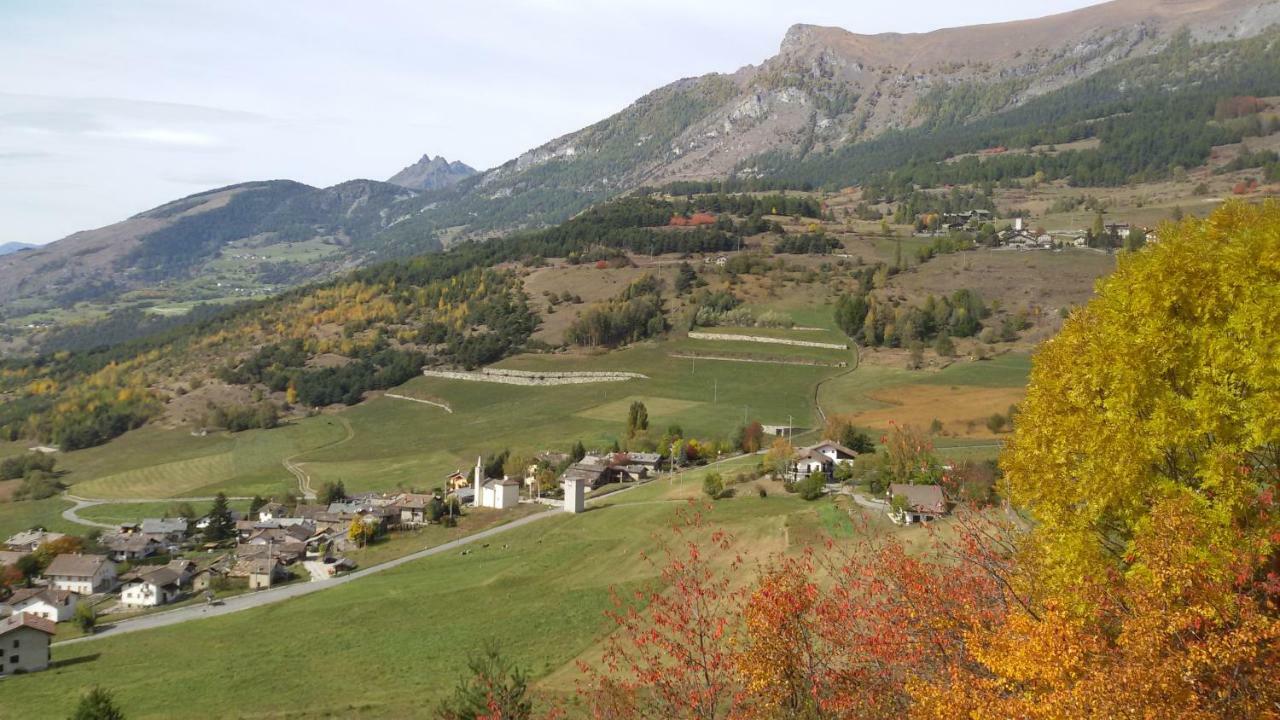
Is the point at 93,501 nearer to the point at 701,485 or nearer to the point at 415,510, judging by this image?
the point at 415,510

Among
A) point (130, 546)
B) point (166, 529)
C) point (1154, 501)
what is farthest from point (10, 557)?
point (1154, 501)

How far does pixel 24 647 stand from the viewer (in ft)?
166

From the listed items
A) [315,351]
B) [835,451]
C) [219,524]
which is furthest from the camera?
[315,351]

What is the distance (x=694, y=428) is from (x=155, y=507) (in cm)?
5723

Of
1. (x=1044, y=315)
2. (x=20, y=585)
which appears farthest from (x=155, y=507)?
(x=1044, y=315)

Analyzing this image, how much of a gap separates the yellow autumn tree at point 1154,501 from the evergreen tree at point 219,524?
266 ft

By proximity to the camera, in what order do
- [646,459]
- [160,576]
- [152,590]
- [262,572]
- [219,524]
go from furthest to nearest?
[219,524], [646,459], [262,572], [160,576], [152,590]

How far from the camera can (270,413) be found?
13312 centimetres

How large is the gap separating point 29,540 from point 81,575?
52.3ft

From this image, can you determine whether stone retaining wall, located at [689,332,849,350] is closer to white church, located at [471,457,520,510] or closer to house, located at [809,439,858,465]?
house, located at [809,439,858,465]

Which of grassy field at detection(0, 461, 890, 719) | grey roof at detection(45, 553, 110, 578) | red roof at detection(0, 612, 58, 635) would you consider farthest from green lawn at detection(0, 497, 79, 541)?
grassy field at detection(0, 461, 890, 719)

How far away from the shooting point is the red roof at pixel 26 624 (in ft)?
165

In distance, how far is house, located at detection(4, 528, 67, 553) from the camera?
3109 inches

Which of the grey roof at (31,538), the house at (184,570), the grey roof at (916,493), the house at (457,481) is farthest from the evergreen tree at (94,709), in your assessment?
the grey roof at (31,538)
